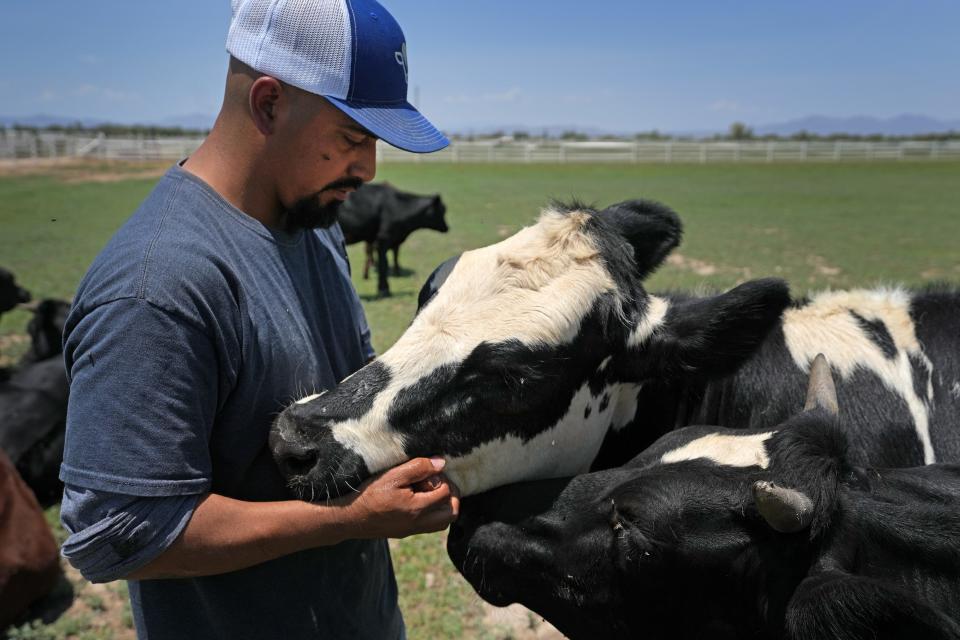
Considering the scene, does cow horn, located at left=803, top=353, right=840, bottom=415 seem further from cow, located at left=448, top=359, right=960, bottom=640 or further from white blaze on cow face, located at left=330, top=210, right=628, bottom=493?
white blaze on cow face, located at left=330, top=210, right=628, bottom=493

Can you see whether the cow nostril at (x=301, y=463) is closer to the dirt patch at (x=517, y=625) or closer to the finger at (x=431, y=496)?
the finger at (x=431, y=496)

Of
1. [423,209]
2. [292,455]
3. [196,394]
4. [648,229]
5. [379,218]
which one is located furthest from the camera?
[423,209]

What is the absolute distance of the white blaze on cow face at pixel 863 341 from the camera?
291cm

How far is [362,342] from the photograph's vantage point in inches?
104

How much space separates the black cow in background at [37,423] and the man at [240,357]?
4584 mm

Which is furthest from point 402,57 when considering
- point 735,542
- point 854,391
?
point 854,391

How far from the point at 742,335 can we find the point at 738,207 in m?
24.7

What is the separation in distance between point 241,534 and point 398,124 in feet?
3.84

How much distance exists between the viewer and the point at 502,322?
2314 mm

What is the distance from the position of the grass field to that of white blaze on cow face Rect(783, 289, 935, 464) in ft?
1.78

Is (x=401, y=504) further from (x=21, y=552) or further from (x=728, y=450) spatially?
(x=21, y=552)

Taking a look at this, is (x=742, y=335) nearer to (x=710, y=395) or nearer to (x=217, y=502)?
(x=710, y=395)

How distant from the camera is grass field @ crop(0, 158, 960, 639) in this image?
16.6 ft

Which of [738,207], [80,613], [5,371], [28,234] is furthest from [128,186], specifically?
[80,613]
